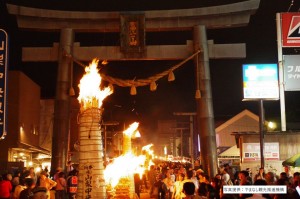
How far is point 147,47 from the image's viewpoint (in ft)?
67.3

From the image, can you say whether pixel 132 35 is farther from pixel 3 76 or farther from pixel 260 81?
pixel 3 76

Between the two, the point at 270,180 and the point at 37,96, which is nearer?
the point at 270,180

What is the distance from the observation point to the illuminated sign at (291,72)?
862 inches

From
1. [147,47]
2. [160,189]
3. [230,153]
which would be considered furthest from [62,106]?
[230,153]

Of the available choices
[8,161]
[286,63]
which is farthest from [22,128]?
[286,63]

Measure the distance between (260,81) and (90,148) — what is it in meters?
15.6

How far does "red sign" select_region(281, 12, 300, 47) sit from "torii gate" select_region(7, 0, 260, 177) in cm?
241

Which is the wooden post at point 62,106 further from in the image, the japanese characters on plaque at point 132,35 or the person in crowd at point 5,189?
the person in crowd at point 5,189

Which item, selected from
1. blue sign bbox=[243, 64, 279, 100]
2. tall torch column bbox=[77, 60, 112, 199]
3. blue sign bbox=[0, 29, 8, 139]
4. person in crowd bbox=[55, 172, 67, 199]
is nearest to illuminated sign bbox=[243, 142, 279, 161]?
blue sign bbox=[243, 64, 279, 100]

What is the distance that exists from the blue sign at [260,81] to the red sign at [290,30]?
1406mm

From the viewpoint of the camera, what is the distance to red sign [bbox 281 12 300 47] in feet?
71.4

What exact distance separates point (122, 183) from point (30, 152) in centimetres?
2129

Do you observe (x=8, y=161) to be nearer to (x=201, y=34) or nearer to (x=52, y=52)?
(x=52, y=52)

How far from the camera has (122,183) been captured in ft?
40.7
